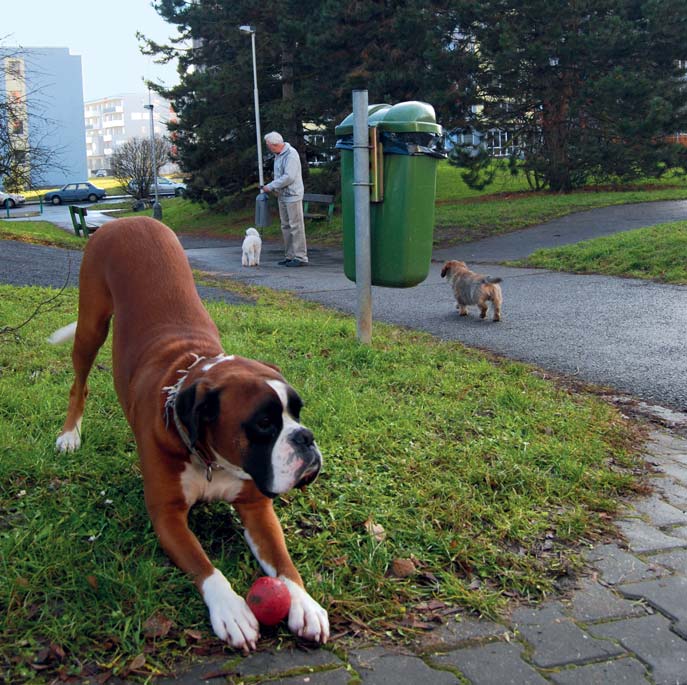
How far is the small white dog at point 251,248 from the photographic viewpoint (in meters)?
14.7

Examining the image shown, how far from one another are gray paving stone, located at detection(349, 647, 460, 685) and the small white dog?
12.6 m

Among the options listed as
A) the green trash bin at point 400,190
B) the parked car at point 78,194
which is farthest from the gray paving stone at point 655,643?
the parked car at point 78,194

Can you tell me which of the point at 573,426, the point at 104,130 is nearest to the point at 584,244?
the point at 573,426

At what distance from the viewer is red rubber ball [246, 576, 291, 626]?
255 cm

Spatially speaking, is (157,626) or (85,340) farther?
(85,340)

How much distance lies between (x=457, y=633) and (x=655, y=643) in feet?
2.04

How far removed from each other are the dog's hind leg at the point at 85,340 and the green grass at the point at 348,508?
Result: 0.45 feet

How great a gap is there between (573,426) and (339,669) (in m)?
2.52

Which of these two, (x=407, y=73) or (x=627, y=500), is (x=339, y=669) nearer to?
(x=627, y=500)

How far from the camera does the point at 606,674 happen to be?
236 centimetres

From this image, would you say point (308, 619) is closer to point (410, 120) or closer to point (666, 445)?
point (666, 445)

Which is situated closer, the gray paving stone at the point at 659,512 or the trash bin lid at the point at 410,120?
→ the gray paving stone at the point at 659,512

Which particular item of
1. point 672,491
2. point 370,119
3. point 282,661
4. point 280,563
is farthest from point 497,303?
point 282,661

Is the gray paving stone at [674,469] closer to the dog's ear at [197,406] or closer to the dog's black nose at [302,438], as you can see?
the dog's black nose at [302,438]
